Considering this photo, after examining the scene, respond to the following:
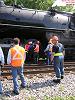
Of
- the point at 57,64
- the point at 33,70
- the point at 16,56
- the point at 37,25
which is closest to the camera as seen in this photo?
the point at 16,56

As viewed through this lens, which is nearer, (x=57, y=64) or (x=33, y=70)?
(x=57, y=64)

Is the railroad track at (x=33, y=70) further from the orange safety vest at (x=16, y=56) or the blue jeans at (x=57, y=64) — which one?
the orange safety vest at (x=16, y=56)

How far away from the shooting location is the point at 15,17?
15859mm

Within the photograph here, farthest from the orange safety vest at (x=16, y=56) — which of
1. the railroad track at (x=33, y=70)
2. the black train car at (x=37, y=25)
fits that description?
the black train car at (x=37, y=25)

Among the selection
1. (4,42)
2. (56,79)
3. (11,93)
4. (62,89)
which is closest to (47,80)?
(56,79)

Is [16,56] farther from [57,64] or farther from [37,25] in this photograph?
[37,25]

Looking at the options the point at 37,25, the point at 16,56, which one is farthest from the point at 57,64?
the point at 37,25

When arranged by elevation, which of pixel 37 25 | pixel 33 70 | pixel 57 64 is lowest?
pixel 33 70

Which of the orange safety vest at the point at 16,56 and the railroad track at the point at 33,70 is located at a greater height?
the orange safety vest at the point at 16,56

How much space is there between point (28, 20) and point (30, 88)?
635cm

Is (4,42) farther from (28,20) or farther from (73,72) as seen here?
(73,72)

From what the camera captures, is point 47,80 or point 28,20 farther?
point 28,20

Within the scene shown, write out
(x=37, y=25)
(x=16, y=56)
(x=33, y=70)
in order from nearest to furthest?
(x=16, y=56) → (x=33, y=70) → (x=37, y=25)

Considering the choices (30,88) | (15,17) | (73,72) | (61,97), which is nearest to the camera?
(61,97)
